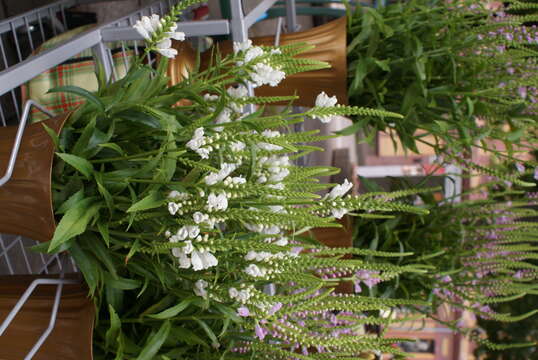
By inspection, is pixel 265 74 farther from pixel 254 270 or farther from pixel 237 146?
pixel 254 270

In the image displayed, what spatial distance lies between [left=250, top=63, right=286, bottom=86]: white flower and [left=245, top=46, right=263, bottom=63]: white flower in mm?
Answer: 14

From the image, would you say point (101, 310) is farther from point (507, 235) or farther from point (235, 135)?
point (507, 235)

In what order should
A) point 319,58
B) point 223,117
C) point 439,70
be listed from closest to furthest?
1. point 223,117
2. point 319,58
3. point 439,70

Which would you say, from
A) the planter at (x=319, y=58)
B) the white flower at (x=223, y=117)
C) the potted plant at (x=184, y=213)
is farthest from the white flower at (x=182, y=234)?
the planter at (x=319, y=58)

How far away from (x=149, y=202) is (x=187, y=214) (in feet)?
0.18

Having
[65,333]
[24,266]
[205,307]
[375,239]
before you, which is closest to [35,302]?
[65,333]

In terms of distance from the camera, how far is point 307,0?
161cm

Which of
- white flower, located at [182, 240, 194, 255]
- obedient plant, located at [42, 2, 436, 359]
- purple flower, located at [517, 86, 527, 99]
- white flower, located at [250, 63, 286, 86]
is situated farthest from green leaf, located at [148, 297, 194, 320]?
purple flower, located at [517, 86, 527, 99]

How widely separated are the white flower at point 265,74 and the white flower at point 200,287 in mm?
286

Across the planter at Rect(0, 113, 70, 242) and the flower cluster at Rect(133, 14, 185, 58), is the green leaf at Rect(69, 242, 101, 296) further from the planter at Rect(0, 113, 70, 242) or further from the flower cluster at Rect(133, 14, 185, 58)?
the flower cluster at Rect(133, 14, 185, 58)

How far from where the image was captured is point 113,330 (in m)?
0.64

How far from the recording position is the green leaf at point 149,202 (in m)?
0.56

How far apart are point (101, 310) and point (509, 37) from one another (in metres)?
0.94


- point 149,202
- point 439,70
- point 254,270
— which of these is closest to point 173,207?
point 149,202
